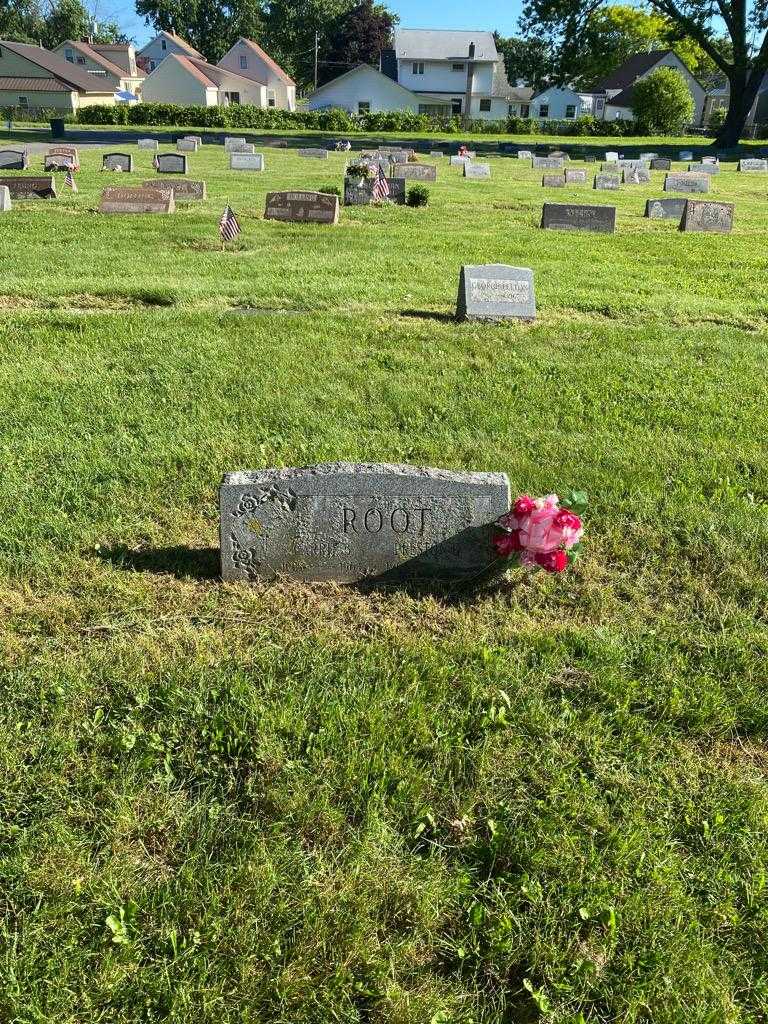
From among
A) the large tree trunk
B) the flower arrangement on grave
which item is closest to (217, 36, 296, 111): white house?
the large tree trunk

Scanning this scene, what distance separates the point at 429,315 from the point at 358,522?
5.69m

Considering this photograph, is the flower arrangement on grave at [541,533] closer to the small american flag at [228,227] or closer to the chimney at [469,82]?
the small american flag at [228,227]

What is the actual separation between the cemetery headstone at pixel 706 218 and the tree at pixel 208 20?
92.4m

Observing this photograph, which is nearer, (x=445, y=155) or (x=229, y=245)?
(x=229, y=245)

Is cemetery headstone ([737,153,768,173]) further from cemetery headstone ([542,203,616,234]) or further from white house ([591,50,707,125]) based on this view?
white house ([591,50,707,125])

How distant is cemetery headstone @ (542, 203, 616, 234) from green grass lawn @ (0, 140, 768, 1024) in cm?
994

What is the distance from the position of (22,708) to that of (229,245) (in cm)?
1105

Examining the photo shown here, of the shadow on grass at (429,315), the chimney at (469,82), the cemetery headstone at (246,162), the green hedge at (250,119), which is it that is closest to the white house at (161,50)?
the green hedge at (250,119)

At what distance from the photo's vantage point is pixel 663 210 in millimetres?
18250

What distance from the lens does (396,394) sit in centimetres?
627

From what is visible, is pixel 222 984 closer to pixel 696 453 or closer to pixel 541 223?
pixel 696 453

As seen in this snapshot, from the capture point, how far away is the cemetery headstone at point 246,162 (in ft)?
88.8

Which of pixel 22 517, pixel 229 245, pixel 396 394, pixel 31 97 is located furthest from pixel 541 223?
pixel 31 97

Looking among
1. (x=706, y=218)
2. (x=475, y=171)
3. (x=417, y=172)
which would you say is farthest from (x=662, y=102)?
(x=706, y=218)
